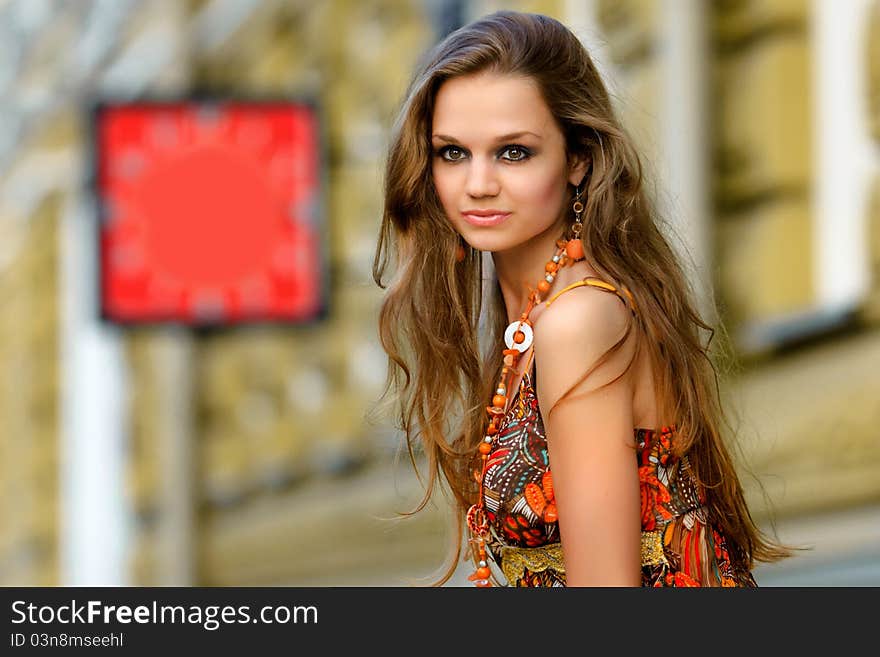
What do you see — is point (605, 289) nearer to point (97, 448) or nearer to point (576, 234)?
point (576, 234)

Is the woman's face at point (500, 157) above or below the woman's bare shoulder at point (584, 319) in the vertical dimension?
above

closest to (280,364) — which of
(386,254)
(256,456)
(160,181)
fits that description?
(256,456)

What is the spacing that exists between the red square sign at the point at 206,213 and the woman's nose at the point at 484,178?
27.8 feet

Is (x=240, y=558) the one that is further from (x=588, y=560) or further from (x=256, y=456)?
(x=588, y=560)

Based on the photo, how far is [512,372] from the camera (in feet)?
6.88

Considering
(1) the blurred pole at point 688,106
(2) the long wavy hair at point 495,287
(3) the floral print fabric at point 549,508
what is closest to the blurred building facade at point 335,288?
(1) the blurred pole at point 688,106

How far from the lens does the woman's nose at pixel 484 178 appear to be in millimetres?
2059

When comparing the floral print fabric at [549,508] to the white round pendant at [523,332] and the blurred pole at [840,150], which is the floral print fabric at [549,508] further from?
the blurred pole at [840,150]

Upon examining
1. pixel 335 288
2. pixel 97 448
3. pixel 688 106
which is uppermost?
pixel 97 448

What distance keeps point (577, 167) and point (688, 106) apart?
442 cm

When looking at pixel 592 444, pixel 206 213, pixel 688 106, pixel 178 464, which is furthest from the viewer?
pixel 178 464

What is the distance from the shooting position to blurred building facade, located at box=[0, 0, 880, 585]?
5.68 metres

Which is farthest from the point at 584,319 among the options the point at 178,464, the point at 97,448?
the point at 97,448

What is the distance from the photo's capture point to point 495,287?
231 cm
